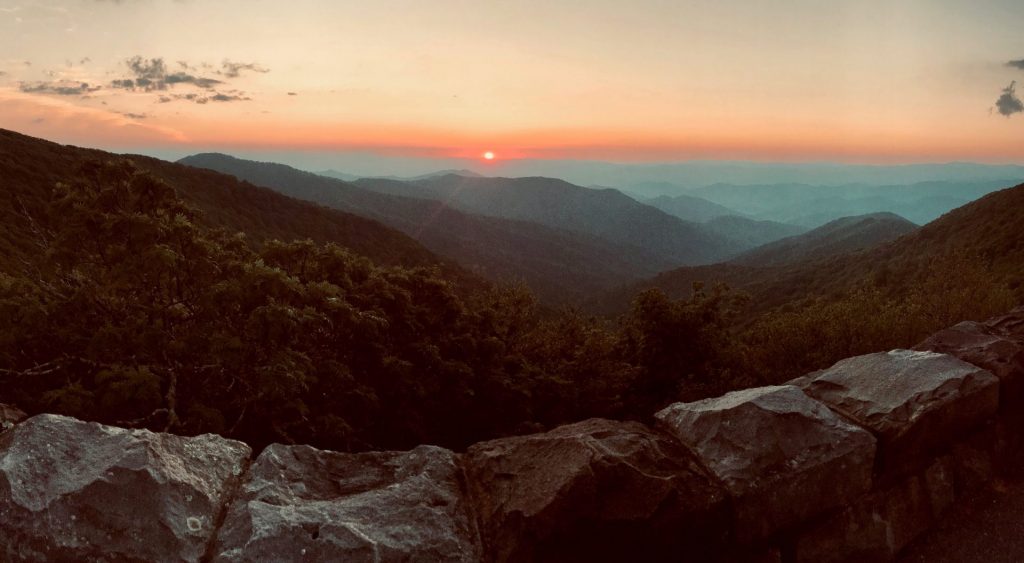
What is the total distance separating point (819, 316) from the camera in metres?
19.6

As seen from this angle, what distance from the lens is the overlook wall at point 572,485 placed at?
359 centimetres

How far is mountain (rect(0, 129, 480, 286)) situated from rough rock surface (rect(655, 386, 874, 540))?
7556 cm

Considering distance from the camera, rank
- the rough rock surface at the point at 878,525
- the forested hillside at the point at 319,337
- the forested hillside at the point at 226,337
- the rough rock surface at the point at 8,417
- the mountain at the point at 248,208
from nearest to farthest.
A: the rough rock surface at the point at 8,417 → the rough rock surface at the point at 878,525 → the forested hillside at the point at 226,337 → the forested hillside at the point at 319,337 → the mountain at the point at 248,208

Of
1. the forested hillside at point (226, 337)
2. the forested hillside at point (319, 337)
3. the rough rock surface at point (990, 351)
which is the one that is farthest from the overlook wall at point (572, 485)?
the forested hillside at point (319, 337)

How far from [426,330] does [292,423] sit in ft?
16.5

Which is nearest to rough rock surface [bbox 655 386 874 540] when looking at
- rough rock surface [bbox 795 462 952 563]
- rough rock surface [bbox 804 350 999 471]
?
rough rock surface [bbox 795 462 952 563]

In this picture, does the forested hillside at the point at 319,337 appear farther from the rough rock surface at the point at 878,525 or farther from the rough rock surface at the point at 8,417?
the rough rock surface at the point at 878,525

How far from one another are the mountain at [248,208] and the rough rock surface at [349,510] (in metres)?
75.9

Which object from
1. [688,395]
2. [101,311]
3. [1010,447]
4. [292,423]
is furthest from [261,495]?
[688,395]

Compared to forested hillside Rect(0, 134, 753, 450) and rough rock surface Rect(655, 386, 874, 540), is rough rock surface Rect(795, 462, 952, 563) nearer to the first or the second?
rough rock surface Rect(655, 386, 874, 540)

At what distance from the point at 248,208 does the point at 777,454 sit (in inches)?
4796

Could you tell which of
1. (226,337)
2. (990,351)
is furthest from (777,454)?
(226,337)

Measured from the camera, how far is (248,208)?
365ft

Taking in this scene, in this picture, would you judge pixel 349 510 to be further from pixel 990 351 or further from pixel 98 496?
pixel 990 351
